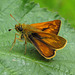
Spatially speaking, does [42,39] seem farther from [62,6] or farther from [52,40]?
[62,6]

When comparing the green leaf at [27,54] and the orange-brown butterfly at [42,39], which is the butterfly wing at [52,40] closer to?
the orange-brown butterfly at [42,39]

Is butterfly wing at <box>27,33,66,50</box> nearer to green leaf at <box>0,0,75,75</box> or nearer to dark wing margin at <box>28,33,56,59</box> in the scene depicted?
dark wing margin at <box>28,33,56,59</box>

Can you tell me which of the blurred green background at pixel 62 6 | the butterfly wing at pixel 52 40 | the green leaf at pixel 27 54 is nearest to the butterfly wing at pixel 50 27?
the butterfly wing at pixel 52 40

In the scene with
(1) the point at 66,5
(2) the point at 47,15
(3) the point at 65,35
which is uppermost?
(2) the point at 47,15

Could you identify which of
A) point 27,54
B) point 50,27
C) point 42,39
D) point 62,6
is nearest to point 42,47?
point 42,39

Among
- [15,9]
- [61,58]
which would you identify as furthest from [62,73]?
[15,9]

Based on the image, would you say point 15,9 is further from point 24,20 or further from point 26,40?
point 26,40
